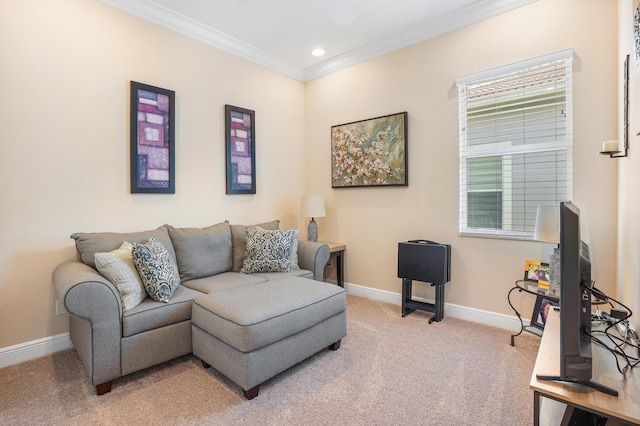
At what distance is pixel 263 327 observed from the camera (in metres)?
1.89

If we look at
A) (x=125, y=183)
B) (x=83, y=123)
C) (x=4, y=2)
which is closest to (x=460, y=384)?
(x=125, y=183)

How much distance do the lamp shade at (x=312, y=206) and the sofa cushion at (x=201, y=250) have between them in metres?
1.00

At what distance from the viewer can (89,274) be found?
195cm

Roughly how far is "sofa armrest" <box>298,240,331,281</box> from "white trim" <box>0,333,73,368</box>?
77.8 inches

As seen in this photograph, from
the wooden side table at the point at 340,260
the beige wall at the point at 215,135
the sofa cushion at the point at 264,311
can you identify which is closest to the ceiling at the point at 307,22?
the beige wall at the point at 215,135

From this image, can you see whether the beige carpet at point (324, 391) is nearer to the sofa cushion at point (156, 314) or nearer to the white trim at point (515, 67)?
the sofa cushion at point (156, 314)

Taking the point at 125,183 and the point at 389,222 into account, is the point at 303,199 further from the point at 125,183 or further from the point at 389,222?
the point at 125,183

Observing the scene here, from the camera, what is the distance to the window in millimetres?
2574

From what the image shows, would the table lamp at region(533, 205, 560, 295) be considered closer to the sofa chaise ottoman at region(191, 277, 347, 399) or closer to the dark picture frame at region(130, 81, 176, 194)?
the sofa chaise ottoman at region(191, 277, 347, 399)

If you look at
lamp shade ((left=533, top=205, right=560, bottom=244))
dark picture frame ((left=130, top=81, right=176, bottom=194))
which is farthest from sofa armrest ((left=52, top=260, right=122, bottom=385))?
lamp shade ((left=533, top=205, right=560, bottom=244))

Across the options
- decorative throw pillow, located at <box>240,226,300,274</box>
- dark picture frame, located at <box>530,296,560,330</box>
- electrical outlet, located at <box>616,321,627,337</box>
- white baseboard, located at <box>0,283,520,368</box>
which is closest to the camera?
electrical outlet, located at <box>616,321,627,337</box>

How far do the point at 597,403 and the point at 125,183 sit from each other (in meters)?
3.22

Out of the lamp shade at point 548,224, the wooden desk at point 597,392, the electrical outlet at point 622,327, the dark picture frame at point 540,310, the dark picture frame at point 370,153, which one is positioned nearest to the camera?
A: the wooden desk at point 597,392

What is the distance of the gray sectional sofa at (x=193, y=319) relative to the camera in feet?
6.13
